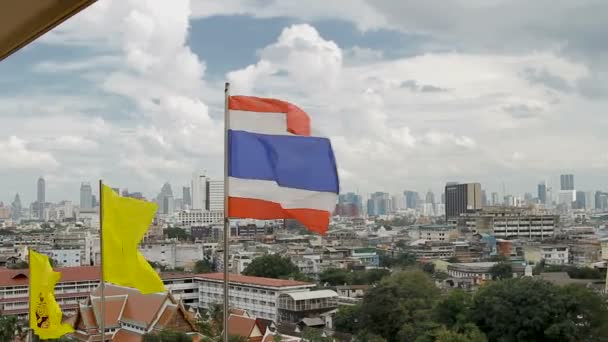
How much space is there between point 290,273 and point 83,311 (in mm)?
10196

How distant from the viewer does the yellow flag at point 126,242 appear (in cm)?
241

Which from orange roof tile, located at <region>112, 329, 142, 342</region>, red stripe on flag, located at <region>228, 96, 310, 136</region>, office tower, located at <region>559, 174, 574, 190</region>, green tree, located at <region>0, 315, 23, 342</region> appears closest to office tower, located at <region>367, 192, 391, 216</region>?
office tower, located at <region>559, 174, 574, 190</region>

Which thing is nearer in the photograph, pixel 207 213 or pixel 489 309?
pixel 489 309

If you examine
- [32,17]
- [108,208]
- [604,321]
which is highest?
[32,17]

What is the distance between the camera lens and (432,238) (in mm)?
32719

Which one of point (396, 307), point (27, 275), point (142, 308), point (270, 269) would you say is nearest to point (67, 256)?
point (270, 269)

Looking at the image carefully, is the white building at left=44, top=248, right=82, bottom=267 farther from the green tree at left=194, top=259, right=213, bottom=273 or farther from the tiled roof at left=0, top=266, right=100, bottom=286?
the tiled roof at left=0, top=266, right=100, bottom=286

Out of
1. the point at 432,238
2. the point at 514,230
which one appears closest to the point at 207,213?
the point at 432,238

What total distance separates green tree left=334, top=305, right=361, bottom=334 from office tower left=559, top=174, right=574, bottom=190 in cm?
2751

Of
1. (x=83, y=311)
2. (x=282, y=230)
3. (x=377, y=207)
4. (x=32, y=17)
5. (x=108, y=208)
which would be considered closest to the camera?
(x=32, y=17)

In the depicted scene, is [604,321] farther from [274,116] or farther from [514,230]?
[514,230]

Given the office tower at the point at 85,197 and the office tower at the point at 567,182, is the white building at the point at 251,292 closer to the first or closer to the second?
the office tower at the point at 85,197

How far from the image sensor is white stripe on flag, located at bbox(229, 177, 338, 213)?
2000 millimetres

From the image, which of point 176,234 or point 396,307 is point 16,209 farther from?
point 396,307
